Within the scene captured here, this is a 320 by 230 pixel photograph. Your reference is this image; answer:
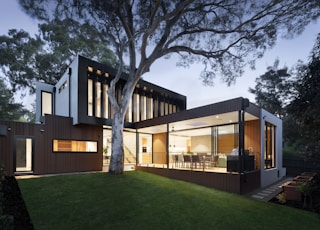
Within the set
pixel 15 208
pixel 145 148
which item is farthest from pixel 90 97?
pixel 15 208

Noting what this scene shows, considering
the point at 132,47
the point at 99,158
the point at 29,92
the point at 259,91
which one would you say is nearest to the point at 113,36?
the point at 132,47

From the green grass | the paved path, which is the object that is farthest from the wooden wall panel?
the paved path

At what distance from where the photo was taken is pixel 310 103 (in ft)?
20.1

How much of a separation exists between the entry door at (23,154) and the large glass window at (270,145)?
1222 cm

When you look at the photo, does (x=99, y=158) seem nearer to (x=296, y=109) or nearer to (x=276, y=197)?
(x=276, y=197)

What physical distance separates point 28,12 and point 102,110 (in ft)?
19.6

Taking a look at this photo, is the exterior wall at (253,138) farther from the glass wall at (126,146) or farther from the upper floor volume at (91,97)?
the glass wall at (126,146)

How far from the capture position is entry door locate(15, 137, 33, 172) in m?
10.4

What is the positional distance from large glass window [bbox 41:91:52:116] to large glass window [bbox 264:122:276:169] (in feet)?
48.6

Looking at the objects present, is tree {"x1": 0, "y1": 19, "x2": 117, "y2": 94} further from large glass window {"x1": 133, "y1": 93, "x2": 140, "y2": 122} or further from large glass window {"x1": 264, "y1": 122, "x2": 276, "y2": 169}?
large glass window {"x1": 264, "y1": 122, "x2": 276, "y2": 169}

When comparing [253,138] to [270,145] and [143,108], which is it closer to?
[270,145]

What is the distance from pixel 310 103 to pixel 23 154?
1206 cm

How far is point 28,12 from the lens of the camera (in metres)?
9.77

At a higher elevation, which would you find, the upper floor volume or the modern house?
the upper floor volume
